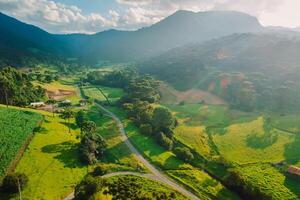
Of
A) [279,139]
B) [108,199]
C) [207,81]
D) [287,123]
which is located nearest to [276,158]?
[279,139]

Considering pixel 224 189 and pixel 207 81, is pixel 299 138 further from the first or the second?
pixel 207 81

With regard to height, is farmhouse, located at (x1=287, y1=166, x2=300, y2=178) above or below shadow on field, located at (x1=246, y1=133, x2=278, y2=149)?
below

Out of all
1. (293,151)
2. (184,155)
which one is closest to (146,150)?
(184,155)

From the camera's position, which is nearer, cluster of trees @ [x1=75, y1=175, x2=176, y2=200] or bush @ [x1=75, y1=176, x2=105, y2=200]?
bush @ [x1=75, y1=176, x2=105, y2=200]

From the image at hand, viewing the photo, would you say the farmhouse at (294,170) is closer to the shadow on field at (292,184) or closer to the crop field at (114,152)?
the shadow on field at (292,184)

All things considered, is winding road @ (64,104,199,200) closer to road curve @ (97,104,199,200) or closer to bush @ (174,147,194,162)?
road curve @ (97,104,199,200)

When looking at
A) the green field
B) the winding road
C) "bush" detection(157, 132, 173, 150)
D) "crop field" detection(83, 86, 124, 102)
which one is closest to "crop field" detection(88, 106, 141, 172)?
the winding road
